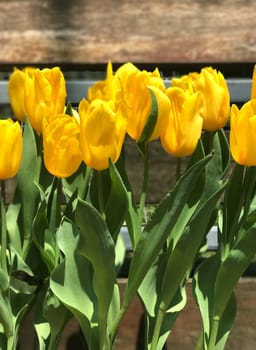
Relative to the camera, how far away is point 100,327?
795mm

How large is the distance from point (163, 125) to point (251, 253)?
19 centimetres

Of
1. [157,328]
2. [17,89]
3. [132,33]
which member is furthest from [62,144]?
[132,33]

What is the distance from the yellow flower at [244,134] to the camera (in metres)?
0.72

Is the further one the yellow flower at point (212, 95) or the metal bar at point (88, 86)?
the metal bar at point (88, 86)

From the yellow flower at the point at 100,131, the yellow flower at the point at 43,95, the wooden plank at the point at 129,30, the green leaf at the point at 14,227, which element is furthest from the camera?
the wooden plank at the point at 129,30

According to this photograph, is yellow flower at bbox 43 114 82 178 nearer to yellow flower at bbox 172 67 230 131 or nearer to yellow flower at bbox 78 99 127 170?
yellow flower at bbox 78 99 127 170

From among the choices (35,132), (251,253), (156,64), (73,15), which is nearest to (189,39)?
(156,64)

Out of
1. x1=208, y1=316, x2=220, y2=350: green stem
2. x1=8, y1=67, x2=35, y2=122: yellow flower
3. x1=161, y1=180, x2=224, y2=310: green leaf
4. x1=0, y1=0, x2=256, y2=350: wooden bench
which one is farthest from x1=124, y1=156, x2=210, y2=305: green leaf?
x1=0, y1=0, x2=256, y2=350: wooden bench

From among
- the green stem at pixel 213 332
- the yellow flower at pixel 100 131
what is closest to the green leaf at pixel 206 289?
the green stem at pixel 213 332

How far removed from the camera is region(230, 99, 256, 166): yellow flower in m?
0.72

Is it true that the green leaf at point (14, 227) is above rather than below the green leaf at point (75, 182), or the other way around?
below

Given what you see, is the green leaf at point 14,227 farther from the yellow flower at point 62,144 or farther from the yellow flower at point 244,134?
the yellow flower at point 244,134

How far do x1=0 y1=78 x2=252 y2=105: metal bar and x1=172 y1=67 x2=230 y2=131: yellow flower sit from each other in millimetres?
269

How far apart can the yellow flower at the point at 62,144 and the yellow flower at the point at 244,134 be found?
0.19 m
